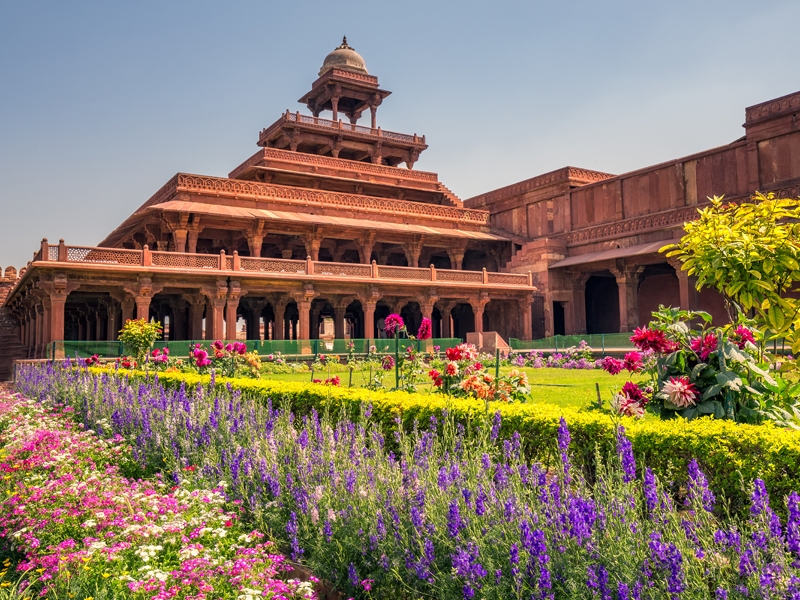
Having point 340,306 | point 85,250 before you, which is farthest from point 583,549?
point 340,306

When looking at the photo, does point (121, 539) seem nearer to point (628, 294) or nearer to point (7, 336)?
point (628, 294)

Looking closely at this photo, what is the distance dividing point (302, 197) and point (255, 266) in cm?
582

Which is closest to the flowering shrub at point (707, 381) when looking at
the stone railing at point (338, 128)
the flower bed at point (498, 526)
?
the flower bed at point (498, 526)

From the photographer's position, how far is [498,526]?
2938mm

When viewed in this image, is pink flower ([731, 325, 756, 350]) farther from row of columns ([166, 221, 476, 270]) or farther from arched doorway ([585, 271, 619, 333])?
arched doorway ([585, 271, 619, 333])

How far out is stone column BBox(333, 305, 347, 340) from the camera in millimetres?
26834

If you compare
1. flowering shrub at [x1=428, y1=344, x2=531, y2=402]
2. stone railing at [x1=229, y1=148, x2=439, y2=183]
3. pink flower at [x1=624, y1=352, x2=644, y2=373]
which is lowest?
flowering shrub at [x1=428, y1=344, x2=531, y2=402]

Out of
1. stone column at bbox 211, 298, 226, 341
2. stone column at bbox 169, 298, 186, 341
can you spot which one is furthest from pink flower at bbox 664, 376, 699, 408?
stone column at bbox 169, 298, 186, 341

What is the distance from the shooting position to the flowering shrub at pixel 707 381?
16.5 ft

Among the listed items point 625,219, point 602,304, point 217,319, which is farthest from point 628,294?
point 217,319

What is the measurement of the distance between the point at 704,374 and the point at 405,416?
106 inches

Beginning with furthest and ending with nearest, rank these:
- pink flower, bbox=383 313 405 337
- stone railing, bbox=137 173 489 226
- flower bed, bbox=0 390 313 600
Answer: stone railing, bbox=137 173 489 226
pink flower, bbox=383 313 405 337
flower bed, bbox=0 390 313 600

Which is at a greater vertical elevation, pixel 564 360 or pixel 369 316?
pixel 369 316

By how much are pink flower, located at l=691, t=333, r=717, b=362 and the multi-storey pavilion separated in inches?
751
